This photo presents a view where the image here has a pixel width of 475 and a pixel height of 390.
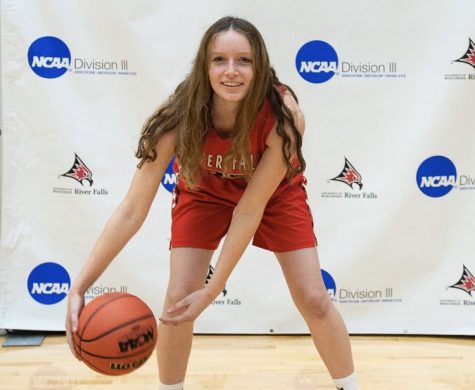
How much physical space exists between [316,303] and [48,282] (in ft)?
5.31

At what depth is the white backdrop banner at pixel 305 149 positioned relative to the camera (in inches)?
126

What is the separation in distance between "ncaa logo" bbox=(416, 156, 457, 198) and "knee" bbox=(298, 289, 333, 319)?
50.9 inches

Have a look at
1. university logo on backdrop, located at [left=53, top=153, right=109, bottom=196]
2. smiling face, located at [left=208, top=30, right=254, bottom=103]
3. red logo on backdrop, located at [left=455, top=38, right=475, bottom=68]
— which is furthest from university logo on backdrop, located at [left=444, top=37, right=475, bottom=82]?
university logo on backdrop, located at [left=53, top=153, right=109, bottom=196]

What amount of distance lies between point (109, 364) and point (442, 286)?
1.99 metres

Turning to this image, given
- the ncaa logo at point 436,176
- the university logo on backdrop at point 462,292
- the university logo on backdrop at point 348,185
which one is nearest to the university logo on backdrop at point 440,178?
the ncaa logo at point 436,176

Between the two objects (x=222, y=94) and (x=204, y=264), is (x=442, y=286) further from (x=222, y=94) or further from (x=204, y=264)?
(x=222, y=94)

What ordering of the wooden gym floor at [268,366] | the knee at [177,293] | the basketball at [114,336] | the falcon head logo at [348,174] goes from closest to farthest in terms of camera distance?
the basketball at [114,336] → the knee at [177,293] → the wooden gym floor at [268,366] → the falcon head logo at [348,174]

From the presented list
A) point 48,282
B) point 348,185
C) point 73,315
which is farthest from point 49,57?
point 73,315

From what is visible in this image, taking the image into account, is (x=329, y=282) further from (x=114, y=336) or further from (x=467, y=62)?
(x=114, y=336)

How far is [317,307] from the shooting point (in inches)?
86.6

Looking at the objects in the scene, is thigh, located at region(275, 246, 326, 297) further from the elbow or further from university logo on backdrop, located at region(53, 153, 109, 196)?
university logo on backdrop, located at region(53, 153, 109, 196)

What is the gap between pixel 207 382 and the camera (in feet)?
9.04

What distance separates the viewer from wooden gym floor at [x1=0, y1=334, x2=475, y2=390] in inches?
107

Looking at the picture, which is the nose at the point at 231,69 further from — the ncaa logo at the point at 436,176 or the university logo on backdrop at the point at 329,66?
the ncaa logo at the point at 436,176
